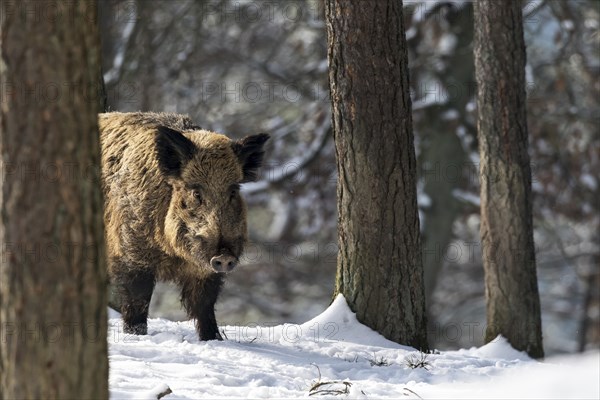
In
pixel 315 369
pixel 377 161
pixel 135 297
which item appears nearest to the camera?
pixel 315 369

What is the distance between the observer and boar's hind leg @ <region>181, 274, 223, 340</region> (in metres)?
7.65

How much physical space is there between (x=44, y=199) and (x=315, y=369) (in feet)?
9.85

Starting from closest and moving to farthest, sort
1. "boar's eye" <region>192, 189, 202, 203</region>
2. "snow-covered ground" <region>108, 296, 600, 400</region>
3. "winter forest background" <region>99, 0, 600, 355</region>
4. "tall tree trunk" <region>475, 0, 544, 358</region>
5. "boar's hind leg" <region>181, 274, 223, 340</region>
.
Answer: "snow-covered ground" <region>108, 296, 600, 400</region>
"boar's eye" <region>192, 189, 202, 203</region>
"boar's hind leg" <region>181, 274, 223, 340</region>
"tall tree trunk" <region>475, 0, 544, 358</region>
"winter forest background" <region>99, 0, 600, 355</region>

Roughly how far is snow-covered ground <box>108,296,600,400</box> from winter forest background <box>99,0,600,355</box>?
7.33 m

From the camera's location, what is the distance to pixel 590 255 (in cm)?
2025

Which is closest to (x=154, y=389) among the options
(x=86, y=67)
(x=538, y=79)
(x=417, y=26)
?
(x=86, y=67)

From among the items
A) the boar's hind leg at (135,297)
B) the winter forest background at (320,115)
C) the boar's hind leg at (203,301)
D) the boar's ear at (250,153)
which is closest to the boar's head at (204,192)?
the boar's ear at (250,153)

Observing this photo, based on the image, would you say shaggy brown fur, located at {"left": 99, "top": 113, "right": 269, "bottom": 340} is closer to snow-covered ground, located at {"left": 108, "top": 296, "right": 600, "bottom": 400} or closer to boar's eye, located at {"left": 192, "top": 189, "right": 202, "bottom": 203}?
boar's eye, located at {"left": 192, "top": 189, "right": 202, "bottom": 203}

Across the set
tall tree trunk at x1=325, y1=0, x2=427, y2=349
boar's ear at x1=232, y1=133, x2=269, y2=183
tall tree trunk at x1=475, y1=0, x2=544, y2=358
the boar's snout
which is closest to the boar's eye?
boar's ear at x1=232, y1=133, x2=269, y2=183

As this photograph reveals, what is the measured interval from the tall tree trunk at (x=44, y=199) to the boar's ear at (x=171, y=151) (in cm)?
359

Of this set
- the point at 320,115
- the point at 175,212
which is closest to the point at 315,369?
the point at 175,212

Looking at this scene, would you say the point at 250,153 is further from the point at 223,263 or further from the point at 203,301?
the point at 203,301

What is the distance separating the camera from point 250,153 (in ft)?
25.3

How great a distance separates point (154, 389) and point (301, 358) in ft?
6.93
